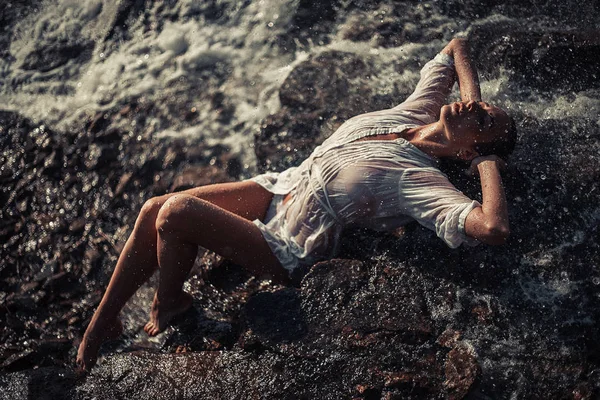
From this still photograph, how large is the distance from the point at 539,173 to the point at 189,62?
11.3 feet

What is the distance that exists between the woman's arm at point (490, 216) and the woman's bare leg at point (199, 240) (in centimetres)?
121

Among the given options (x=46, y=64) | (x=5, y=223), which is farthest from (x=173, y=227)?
(x=46, y=64)

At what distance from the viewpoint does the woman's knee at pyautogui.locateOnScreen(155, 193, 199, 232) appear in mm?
3820

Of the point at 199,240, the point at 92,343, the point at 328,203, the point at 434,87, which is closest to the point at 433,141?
the point at 434,87

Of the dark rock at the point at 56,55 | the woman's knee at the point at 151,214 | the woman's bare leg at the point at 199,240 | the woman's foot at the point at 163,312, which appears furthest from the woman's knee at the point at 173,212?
the dark rock at the point at 56,55

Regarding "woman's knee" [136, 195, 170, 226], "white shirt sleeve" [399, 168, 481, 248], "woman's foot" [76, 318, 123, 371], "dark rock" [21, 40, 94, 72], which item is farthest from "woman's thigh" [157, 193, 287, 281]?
"dark rock" [21, 40, 94, 72]

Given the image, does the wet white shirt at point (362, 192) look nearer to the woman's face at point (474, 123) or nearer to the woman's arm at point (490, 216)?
the woman's arm at point (490, 216)

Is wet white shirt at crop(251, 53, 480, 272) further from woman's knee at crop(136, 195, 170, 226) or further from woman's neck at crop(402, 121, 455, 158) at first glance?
woman's knee at crop(136, 195, 170, 226)

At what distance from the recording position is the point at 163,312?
13.9 ft

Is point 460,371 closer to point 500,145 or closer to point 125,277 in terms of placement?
point 500,145

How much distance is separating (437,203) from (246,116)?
96.8 inches

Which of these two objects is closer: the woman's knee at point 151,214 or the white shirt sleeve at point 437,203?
the white shirt sleeve at point 437,203

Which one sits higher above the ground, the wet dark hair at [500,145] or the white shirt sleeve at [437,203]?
the wet dark hair at [500,145]

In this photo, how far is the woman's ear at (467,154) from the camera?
3818 millimetres
